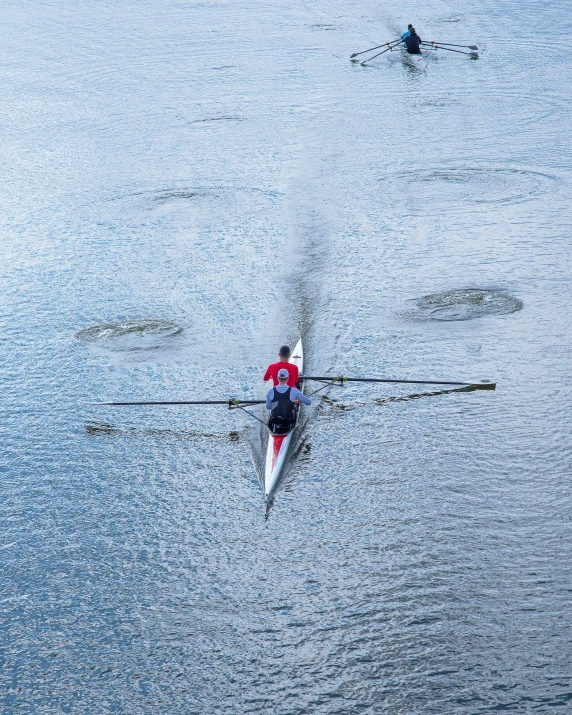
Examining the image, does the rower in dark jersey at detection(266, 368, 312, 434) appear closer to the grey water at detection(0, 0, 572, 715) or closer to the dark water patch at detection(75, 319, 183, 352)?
the grey water at detection(0, 0, 572, 715)

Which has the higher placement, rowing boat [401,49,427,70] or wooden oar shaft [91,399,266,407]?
rowing boat [401,49,427,70]

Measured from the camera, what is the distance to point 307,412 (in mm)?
21875

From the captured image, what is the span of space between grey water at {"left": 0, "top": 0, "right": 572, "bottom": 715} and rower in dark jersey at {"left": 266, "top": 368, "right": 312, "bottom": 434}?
0.99 meters

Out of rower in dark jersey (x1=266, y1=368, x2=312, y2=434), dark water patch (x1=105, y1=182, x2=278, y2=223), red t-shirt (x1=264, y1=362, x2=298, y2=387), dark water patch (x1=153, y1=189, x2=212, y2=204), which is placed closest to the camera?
rower in dark jersey (x1=266, y1=368, x2=312, y2=434)

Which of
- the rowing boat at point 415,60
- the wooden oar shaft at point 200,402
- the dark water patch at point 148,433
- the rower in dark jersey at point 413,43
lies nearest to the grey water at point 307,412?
the dark water patch at point 148,433

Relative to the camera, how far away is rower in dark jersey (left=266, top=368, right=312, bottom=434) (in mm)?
19969

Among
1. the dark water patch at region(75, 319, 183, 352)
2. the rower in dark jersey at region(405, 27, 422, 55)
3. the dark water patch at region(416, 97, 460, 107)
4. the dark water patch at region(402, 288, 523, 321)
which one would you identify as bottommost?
the dark water patch at region(75, 319, 183, 352)

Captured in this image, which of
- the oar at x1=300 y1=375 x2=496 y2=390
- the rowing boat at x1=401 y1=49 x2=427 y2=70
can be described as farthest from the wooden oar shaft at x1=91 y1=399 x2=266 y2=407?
the rowing boat at x1=401 y1=49 x2=427 y2=70

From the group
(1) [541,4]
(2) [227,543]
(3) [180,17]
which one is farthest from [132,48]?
(2) [227,543]

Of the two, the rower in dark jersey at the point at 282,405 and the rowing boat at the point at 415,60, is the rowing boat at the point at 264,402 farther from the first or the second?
the rowing boat at the point at 415,60

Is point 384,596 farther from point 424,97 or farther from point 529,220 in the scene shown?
point 424,97

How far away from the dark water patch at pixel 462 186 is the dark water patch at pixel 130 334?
1205 cm

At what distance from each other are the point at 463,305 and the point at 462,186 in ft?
31.9

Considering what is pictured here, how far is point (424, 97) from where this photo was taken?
4509cm
